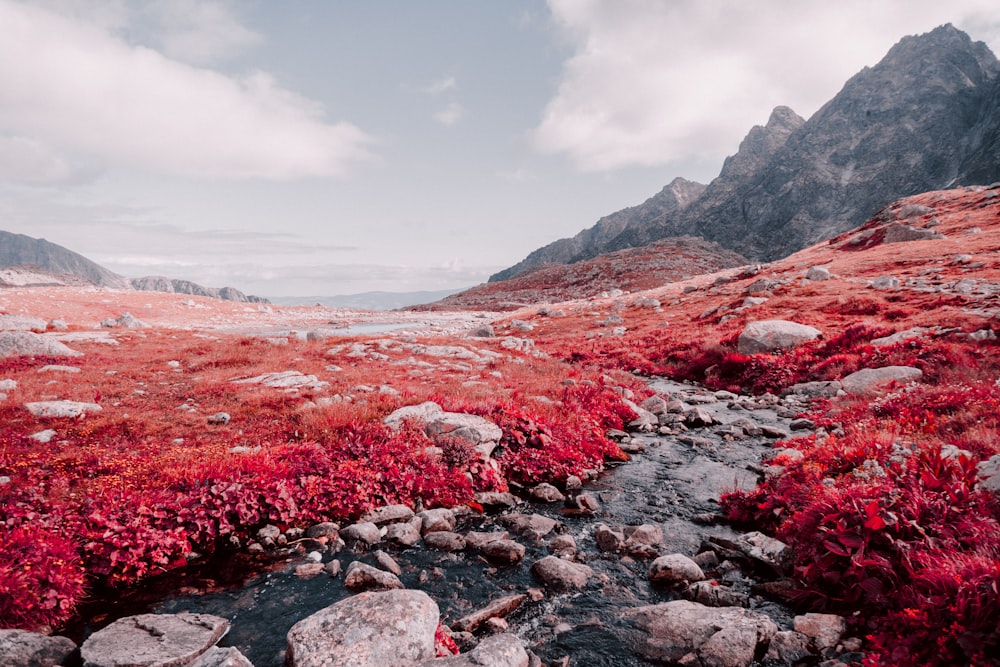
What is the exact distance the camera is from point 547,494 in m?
11.7

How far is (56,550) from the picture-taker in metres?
7.24

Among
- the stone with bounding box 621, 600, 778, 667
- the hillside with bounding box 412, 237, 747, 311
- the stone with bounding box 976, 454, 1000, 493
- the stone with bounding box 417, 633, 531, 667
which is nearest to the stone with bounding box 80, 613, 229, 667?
the stone with bounding box 417, 633, 531, 667

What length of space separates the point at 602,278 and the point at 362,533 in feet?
340

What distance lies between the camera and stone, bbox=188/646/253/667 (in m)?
5.40

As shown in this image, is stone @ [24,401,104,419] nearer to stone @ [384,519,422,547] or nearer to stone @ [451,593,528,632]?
stone @ [384,519,422,547]

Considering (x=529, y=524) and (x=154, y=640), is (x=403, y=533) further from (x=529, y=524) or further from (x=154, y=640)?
(x=154, y=640)

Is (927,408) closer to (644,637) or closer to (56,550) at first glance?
(644,637)

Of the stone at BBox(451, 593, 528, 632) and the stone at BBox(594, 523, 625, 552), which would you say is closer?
the stone at BBox(451, 593, 528, 632)

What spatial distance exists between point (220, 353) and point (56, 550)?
2140 cm

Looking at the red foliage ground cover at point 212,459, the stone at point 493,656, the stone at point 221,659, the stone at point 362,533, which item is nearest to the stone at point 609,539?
the red foliage ground cover at point 212,459

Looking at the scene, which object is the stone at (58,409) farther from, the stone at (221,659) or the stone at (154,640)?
the stone at (221,659)

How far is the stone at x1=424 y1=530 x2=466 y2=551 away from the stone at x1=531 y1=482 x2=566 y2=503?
9.75 ft

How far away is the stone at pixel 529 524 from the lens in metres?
9.76

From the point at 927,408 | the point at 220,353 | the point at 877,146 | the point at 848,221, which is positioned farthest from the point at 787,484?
the point at 877,146
